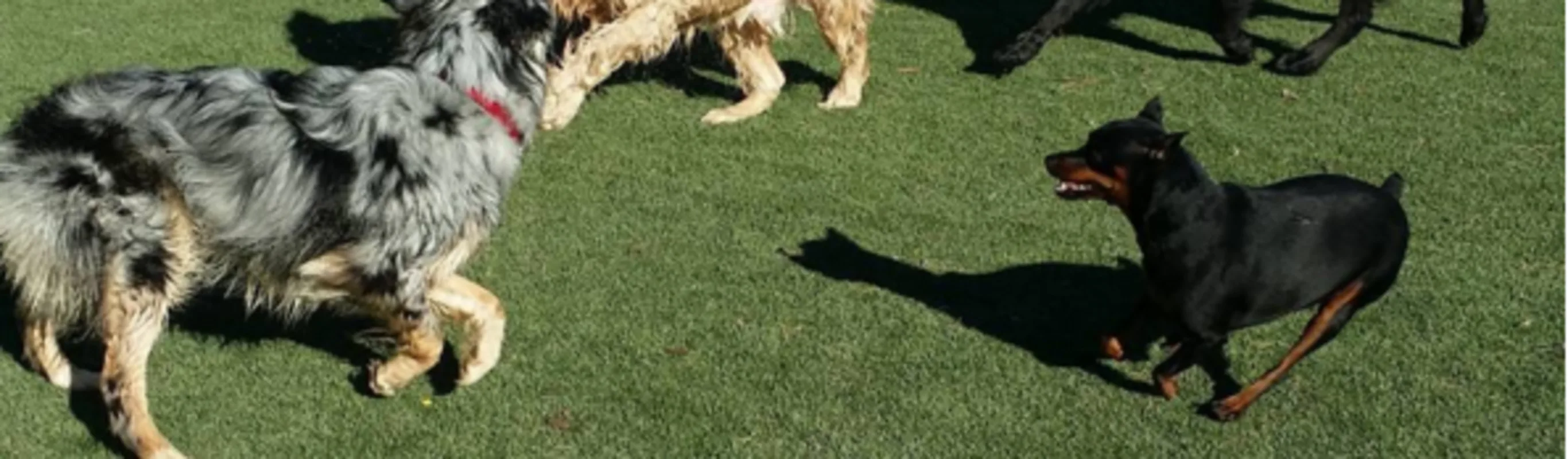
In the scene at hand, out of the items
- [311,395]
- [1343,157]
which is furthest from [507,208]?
[1343,157]

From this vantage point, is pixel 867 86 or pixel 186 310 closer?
pixel 186 310

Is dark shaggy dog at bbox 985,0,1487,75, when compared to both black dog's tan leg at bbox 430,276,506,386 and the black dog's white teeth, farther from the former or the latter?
black dog's tan leg at bbox 430,276,506,386

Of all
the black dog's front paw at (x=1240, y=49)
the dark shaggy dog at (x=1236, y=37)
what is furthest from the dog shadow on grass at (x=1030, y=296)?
the black dog's front paw at (x=1240, y=49)

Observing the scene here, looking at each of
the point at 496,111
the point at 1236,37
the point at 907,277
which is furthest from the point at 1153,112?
the point at 1236,37

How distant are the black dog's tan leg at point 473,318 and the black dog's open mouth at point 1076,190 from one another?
5.47 feet

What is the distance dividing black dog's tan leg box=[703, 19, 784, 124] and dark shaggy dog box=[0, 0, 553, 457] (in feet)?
9.63

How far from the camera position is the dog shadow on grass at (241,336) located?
5422 mm

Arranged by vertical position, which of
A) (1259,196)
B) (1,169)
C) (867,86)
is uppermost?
(1,169)

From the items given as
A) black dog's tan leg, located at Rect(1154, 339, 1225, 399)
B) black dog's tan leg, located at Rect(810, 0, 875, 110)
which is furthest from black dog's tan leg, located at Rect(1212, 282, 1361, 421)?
black dog's tan leg, located at Rect(810, 0, 875, 110)

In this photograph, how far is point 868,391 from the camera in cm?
540

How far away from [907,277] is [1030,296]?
0.43 meters

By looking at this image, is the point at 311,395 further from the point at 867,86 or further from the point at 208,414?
the point at 867,86

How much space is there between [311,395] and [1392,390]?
10.5 ft

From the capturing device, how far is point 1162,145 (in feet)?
16.5
